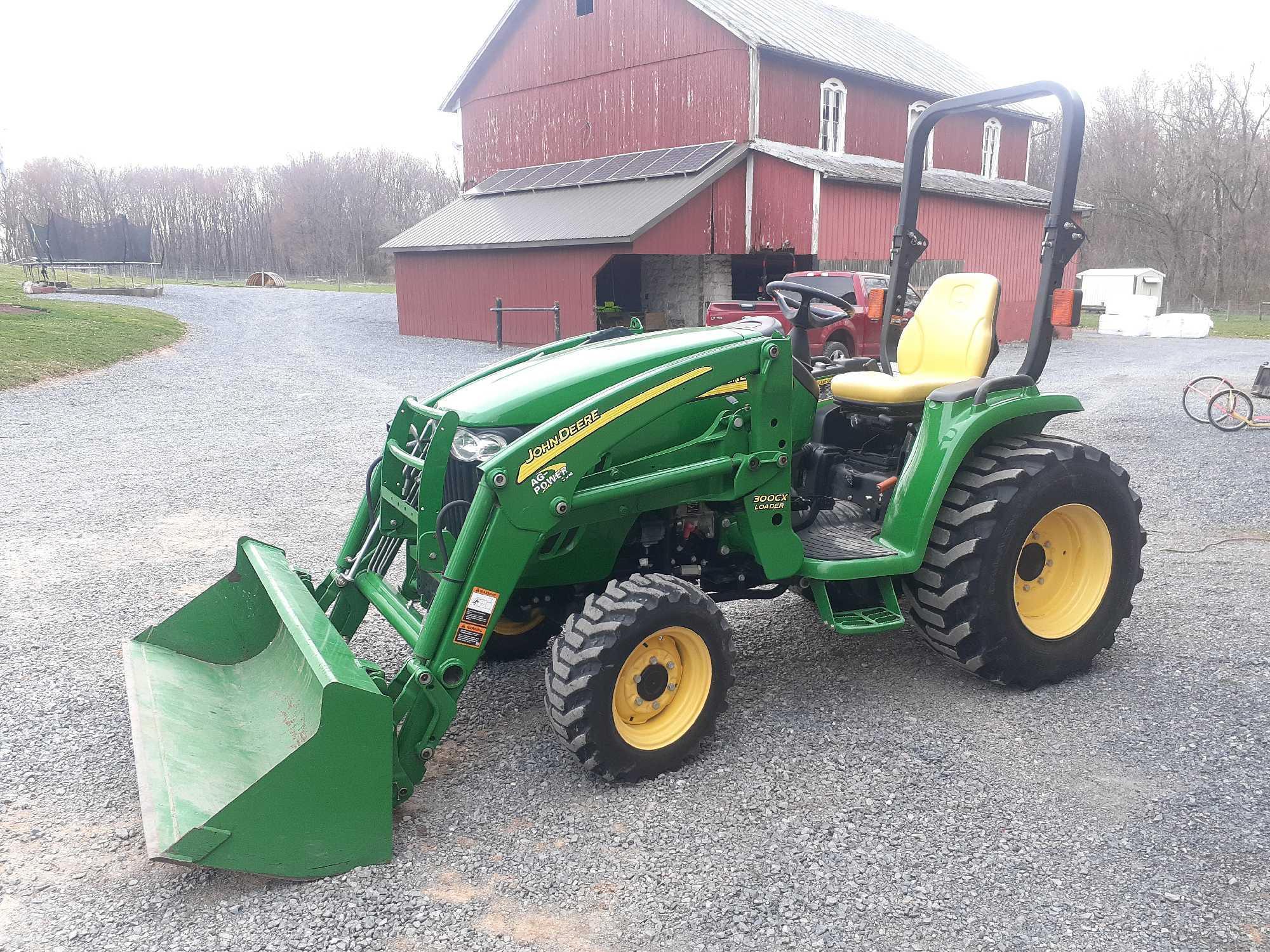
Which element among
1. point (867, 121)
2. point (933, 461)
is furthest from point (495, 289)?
point (933, 461)

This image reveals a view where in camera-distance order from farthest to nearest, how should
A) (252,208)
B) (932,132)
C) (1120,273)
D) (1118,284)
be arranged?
(252,208) < (1120,273) < (1118,284) < (932,132)

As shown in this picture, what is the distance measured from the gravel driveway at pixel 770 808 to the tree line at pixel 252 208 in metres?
54.9

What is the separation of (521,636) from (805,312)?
6.19 ft

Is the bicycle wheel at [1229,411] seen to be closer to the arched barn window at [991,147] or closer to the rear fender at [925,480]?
the rear fender at [925,480]

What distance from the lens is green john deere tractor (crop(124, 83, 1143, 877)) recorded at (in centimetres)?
300

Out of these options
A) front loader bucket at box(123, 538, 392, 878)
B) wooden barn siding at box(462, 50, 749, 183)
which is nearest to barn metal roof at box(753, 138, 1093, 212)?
wooden barn siding at box(462, 50, 749, 183)

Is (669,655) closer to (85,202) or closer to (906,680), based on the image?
(906,680)

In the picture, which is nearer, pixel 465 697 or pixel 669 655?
pixel 669 655

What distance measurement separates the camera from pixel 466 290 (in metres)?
22.5

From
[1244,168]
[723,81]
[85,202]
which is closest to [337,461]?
[723,81]

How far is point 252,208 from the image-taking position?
203 ft

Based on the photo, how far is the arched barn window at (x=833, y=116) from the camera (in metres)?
21.1

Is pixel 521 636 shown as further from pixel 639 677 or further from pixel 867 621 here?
pixel 867 621

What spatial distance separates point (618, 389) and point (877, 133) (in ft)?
70.1
